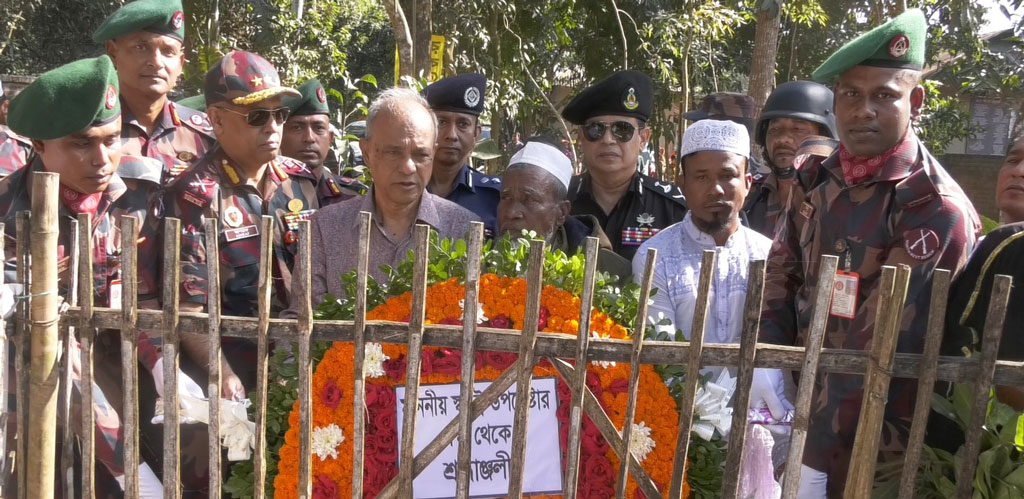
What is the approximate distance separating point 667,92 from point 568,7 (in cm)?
285

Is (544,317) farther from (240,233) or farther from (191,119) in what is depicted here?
(191,119)

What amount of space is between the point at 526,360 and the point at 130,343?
109 centimetres

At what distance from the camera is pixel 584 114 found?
14.2 ft

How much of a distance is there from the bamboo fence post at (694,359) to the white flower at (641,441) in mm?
200

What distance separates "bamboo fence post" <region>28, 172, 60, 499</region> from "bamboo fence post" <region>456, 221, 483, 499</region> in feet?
3.73

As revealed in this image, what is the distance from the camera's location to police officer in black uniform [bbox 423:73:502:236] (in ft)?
13.6

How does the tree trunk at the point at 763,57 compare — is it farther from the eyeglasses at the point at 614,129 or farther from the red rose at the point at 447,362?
the red rose at the point at 447,362

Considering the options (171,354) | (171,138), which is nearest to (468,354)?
(171,354)

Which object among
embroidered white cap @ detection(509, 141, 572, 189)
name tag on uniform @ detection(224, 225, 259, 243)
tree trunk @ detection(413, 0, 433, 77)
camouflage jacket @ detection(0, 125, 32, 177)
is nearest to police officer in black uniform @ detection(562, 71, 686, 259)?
embroidered white cap @ detection(509, 141, 572, 189)

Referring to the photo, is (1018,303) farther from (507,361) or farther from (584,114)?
(584,114)

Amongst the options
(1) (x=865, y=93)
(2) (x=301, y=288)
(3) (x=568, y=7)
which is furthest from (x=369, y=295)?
(3) (x=568, y=7)

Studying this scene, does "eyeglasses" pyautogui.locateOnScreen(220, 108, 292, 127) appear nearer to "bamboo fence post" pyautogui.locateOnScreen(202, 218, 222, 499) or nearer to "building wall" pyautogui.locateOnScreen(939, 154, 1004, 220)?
"bamboo fence post" pyautogui.locateOnScreen(202, 218, 222, 499)

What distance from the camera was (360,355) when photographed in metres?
2.30

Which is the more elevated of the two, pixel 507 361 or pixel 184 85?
pixel 184 85
